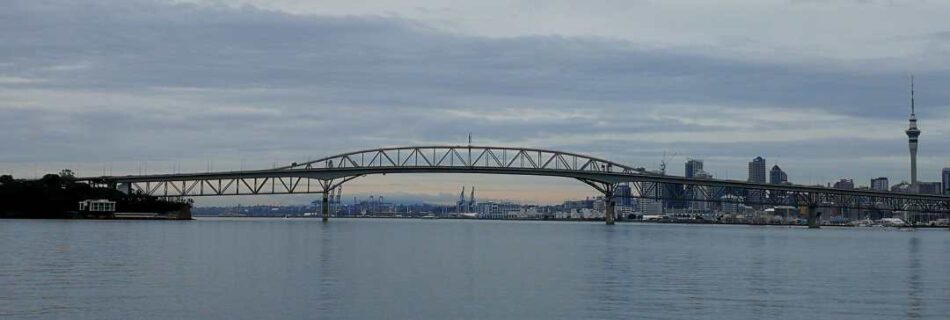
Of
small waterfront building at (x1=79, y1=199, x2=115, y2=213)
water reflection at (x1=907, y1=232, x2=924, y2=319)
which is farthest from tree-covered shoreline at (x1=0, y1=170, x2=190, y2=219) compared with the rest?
water reflection at (x1=907, y1=232, x2=924, y2=319)

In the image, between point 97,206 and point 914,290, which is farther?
point 97,206

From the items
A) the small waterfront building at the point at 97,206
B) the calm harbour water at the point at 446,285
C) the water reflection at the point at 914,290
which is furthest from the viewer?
the small waterfront building at the point at 97,206

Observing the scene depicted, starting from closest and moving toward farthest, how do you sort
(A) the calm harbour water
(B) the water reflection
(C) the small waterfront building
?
(A) the calm harbour water → (B) the water reflection → (C) the small waterfront building

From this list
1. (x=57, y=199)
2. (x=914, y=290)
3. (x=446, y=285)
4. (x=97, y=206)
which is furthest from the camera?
(x=57, y=199)

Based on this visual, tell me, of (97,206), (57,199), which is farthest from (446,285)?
(57,199)

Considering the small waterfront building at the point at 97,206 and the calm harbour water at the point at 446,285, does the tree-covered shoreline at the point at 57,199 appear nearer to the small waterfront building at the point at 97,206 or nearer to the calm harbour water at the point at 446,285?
the small waterfront building at the point at 97,206

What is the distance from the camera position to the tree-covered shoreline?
6693 inches

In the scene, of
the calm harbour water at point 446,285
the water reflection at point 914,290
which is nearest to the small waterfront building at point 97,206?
the calm harbour water at point 446,285

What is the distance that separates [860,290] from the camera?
1700 inches

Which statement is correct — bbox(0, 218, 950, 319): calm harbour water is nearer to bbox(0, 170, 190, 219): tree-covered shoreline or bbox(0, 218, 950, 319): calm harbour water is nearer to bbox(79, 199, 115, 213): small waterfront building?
bbox(79, 199, 115, 213): small waterfront building

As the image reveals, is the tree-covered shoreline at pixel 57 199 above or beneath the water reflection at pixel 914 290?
above

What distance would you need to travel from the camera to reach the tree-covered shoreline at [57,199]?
170 meters

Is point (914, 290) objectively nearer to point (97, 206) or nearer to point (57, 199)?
point (97, 206)

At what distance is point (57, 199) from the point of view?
568ft
